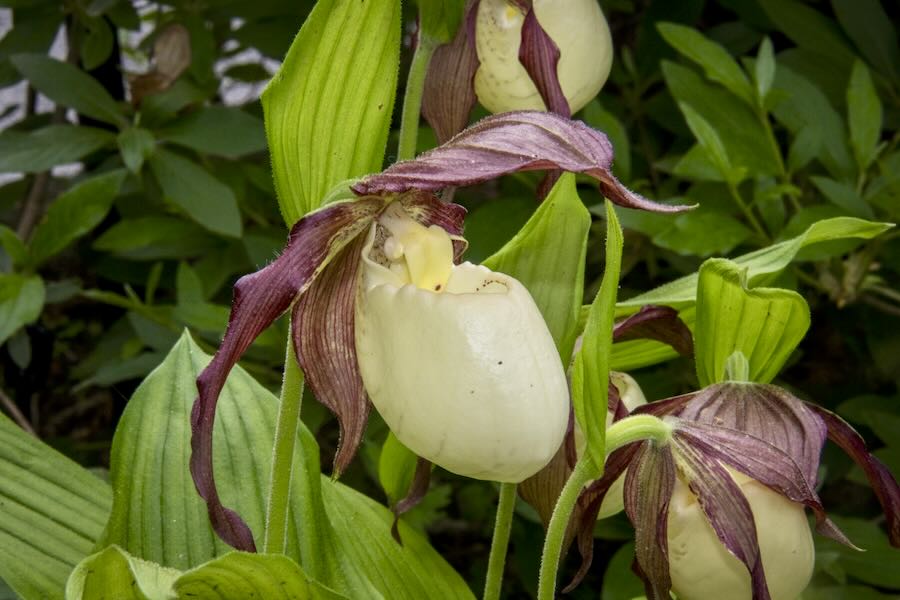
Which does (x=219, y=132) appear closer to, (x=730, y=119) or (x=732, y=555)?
(x=730, y=119)

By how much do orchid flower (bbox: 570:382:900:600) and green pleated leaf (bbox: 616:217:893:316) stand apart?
9 centimetres

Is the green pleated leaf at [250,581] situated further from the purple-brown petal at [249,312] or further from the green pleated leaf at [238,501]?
the green pleated leaf at [238,501]

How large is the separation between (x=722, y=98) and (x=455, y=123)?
0.45 meters

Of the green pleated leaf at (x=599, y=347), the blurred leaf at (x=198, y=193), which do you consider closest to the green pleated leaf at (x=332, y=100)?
the green pleated leaf at (x=599, y=347)

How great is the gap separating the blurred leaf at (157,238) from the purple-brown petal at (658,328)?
78cm

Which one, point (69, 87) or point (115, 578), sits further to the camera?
point (69, 87)

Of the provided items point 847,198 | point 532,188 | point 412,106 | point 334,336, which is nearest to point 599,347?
point 334,336

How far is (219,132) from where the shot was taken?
50.4 inches

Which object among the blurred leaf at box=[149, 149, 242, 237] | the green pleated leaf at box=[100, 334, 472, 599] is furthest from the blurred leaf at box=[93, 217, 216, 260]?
the green pleated leaf at box=[100, 334, 472, 599]

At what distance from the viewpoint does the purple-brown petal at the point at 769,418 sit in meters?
0.72

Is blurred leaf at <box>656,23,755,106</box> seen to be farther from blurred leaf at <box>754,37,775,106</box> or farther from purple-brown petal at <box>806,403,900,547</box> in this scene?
purple-brown petal at <box>806,403,900,547</box>

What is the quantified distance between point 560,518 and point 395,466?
22 cm

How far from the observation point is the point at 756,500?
692 mm

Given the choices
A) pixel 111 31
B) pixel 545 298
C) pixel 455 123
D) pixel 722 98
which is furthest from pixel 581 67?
pixel 111 31
